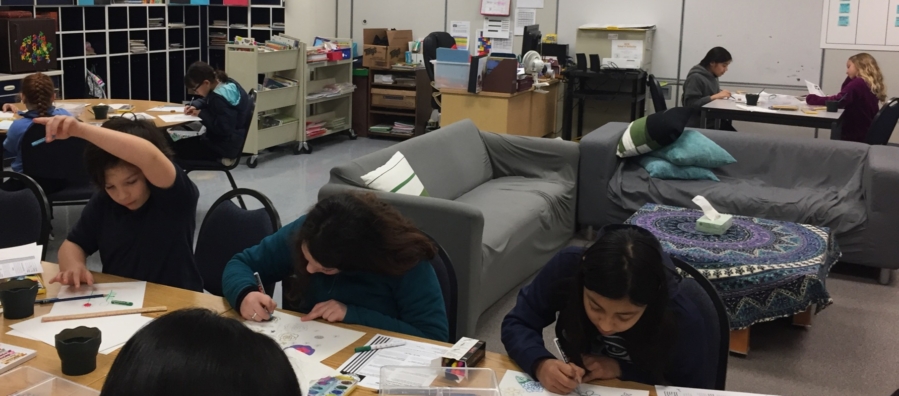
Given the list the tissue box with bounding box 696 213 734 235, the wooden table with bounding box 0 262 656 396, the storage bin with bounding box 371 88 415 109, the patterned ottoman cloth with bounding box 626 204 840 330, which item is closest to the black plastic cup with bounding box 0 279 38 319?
the wooden table with bounding box 0 262 656 396

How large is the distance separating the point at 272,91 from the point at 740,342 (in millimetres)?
4470

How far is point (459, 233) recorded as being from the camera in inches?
127

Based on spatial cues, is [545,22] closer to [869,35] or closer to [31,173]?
[869,35]

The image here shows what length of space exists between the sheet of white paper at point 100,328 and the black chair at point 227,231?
0.60m

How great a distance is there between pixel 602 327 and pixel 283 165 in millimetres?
5295

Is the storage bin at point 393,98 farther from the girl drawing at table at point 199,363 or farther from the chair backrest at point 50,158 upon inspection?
the girl drawing at table at point 199,363

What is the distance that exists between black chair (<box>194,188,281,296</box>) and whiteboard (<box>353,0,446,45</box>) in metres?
6.20

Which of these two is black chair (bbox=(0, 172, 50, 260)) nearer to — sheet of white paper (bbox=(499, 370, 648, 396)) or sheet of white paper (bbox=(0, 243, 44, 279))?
sheet of white paper (bbox=(0, 243, 44, 279))

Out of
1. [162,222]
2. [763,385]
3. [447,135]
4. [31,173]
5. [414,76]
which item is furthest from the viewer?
[414,76]

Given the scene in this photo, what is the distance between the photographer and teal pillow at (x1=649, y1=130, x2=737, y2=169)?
479cm

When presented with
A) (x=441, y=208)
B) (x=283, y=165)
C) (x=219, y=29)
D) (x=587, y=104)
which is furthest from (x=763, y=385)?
(x=219, y=29)

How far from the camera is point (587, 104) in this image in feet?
26.4

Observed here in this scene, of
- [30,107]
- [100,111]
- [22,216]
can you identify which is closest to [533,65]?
[100,111]

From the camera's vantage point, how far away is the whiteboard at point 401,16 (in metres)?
8.47
